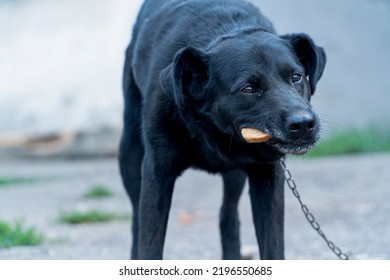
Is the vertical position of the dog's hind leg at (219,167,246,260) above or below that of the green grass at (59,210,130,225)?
above

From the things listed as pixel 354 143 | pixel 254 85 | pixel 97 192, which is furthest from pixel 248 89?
pixel 354 143

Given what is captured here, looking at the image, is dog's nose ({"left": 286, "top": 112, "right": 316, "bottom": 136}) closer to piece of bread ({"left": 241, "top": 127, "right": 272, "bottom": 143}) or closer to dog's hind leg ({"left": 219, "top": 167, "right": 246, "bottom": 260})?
piece of bread ({"left": 241, "top": 127, "right": 272, "bottom": 143})

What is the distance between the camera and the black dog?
389 cm

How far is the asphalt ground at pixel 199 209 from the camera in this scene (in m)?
5.96

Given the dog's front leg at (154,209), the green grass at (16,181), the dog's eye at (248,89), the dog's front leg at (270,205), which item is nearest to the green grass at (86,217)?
the green grass at (16,181)

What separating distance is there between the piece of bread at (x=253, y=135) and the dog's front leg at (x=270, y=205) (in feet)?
1.34

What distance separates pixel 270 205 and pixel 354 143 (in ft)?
23.0

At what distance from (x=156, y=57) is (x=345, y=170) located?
4917 mm

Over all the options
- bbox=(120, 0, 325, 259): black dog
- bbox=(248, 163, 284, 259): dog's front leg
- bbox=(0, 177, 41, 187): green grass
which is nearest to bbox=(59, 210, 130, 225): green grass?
bbox=(0, 177, 41, 187): green grass

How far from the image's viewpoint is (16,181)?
9.95 m

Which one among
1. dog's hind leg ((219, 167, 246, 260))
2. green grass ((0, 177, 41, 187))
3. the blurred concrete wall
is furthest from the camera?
the blurred concrete wall

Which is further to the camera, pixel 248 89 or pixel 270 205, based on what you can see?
pixel 270 205

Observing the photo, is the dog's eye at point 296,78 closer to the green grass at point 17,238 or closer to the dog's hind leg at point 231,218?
the dog's hind leg at point 231,218

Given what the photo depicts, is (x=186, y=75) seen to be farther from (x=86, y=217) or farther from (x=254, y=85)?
(x=86, y=217)
